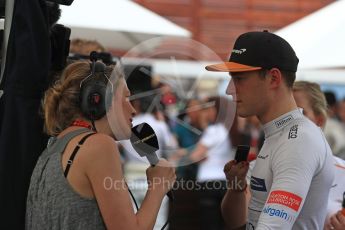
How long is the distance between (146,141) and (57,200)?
37cm

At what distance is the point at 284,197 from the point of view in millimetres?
1580

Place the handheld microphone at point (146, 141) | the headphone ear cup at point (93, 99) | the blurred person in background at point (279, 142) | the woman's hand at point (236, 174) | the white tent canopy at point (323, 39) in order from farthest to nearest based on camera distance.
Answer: the white tent canopy at point (323, 39) < the woman's hand at point (236, 174) < the handheld microphone at point (146, 141) < the headphone ear cup at point (93, 99) < the blurred person in background at point (279, 142)

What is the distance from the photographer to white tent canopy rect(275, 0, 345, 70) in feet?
14.8

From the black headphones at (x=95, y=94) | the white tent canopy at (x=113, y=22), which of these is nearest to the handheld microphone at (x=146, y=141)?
the black headphones at (x=95, y=94)

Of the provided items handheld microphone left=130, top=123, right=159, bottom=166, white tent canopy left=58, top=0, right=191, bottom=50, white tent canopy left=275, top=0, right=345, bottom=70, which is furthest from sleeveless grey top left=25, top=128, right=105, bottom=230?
white tent canopy left=275, top=0, right=345, bottom=70

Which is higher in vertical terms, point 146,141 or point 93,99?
point 93,99

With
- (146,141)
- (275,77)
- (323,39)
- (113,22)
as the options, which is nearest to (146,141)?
(146,141)

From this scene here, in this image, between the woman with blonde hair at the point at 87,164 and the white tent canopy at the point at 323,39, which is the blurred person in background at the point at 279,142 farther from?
the white tent canopy at the point at 323,39

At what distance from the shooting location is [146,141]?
185 centimetres

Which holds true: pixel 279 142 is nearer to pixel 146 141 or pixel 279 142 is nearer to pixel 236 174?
pixel 236 174

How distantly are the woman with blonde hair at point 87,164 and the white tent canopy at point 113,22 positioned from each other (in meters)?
2.74

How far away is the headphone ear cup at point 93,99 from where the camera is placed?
1731mm

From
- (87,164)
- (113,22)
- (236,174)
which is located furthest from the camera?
(113,22)

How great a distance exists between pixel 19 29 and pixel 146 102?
6.02ft
